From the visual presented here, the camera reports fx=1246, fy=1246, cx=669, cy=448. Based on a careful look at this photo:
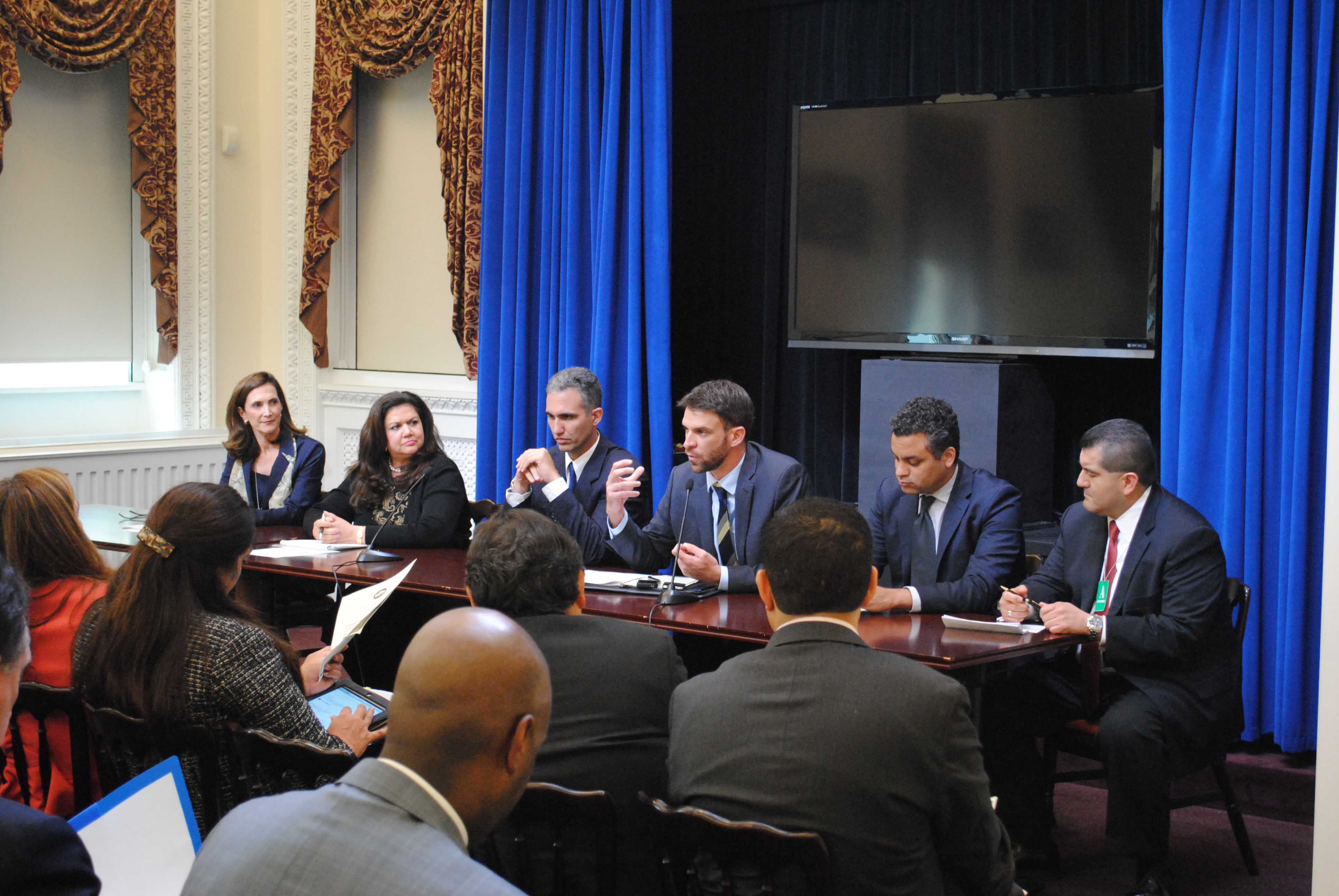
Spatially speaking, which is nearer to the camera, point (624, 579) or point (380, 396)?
point (624, 579)

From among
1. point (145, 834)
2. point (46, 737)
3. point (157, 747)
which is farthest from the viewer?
point (46, 737)

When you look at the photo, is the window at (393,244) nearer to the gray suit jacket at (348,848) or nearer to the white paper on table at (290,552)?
the white paper on table at (290,552)

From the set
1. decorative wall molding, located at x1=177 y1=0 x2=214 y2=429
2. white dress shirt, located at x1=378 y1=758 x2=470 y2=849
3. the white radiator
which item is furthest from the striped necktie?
decorative wall molding, located at x1=177 y1=0 x2=214 y2=429

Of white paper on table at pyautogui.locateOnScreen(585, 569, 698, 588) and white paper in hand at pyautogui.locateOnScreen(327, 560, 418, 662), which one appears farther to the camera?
white paper on table at pyautogui.locateOnScreen(585, 569, 698, 588)

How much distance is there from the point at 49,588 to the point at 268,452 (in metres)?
2.33

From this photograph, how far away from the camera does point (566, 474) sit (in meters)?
4.23

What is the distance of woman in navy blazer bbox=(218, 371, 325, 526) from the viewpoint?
471cm

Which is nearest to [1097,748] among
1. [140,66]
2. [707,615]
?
[707,615]

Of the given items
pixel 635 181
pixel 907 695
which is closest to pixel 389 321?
A: pixel 635 181

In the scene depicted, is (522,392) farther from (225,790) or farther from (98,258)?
(225,790)

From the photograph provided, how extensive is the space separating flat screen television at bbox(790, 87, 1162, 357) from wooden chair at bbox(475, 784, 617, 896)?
3129 mm

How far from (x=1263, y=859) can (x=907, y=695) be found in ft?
7.55

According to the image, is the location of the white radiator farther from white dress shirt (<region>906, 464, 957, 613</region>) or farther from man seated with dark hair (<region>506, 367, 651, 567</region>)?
white dress shirt (<region>906, 464, 957, 613</region>)

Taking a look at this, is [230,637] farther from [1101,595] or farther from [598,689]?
[1101,595]
